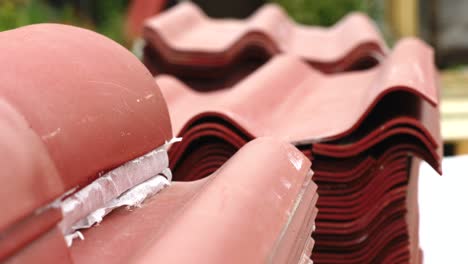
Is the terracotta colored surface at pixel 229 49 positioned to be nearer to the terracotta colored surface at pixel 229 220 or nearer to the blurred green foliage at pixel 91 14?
the terracotta colored surface at pixel 229 220

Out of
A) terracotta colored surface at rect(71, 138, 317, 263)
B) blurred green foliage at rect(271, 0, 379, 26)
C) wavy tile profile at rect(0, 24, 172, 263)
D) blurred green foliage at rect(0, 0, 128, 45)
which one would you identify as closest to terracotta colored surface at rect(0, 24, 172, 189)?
wavy tile profile at rect(0, 24, 172, 263)

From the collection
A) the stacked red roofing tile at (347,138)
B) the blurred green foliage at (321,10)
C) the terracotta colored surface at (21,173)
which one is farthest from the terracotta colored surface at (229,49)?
the terracotta colored surface at (21,173)

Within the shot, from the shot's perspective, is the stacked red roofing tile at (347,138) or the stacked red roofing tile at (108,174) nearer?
the stacked red roofing tile at (108,174)

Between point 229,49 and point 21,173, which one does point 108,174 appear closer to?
point 21,173

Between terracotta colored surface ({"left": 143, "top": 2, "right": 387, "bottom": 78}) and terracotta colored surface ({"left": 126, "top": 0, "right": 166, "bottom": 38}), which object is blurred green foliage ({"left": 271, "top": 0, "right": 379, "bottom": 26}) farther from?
terracotta colored surface ({"left": 143, "top": 2, "right": 387, "bottom": 78})

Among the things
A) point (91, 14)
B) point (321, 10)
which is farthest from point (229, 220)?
point (91, 14)

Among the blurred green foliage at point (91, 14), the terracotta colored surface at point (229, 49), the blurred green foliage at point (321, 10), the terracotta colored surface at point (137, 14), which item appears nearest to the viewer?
the terracotta colored surface at point (229, 49)

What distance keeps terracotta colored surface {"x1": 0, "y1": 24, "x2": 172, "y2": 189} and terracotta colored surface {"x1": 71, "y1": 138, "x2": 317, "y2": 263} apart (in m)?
0.11

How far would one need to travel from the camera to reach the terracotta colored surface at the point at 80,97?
1.14 metres

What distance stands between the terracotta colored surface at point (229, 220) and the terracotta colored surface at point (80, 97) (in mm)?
111

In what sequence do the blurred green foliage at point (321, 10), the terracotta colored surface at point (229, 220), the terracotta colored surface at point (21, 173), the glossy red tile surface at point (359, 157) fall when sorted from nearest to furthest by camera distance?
1. the terracotta colored surface at point (21, 173)
2. the terracotta colored surface at point (229, 220)
3. the glossy red tile surface at point (359, 157)
4. the blurred green foliage at point (321, 10)

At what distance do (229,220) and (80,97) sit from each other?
351 mm

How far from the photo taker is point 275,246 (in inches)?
45.7

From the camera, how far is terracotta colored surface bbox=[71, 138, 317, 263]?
1034 mm
